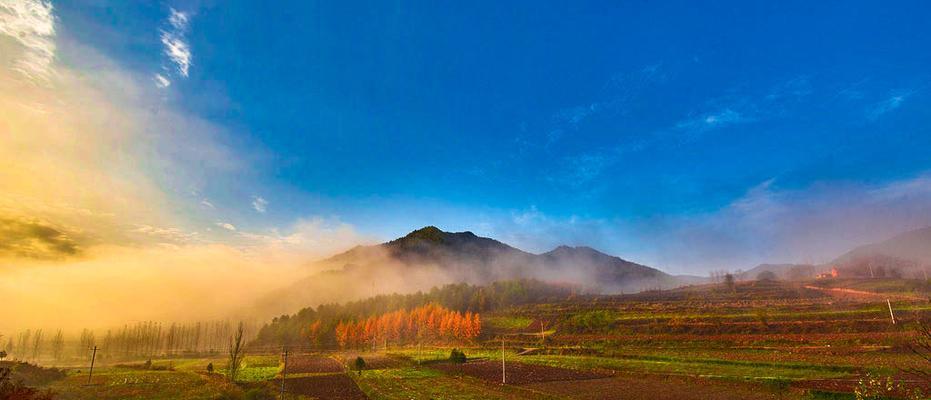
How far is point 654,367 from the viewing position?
5112 centimetres

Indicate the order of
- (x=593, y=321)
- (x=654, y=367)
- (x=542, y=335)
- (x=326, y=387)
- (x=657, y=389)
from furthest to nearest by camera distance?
(x=593, y=321), (x=542, y=335), (x=654, y=367), (x=326, y=387), (x=657, y=389)

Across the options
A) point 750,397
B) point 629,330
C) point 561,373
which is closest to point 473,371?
point 561,373

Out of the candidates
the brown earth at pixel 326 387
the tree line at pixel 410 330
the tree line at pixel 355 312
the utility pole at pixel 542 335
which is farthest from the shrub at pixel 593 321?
the brown earth at pixel 326 387

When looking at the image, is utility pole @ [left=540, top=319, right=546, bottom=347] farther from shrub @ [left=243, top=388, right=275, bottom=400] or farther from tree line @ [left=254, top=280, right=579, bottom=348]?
shrub @ [left=243, top=388, right=275, bottom=400]

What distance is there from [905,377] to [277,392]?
183 feet

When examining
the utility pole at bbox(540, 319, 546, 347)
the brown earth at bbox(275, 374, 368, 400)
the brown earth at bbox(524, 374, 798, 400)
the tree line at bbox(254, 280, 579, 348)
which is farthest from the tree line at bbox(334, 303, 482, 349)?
the brown earth at bbox(524, 374, 798, 400)

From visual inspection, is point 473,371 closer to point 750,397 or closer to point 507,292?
point 750,397

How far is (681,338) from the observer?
76188 mm

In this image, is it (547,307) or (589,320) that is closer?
(589,320)

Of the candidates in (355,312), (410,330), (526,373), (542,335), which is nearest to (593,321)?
(542,335)

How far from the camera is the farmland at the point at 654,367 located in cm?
3728

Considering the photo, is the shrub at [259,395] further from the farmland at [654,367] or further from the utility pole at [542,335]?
the utility pole at [542,335]

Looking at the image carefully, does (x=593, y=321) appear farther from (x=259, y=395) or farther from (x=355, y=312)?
(x=355, y=312)

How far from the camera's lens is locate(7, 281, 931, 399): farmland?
1468 inches
